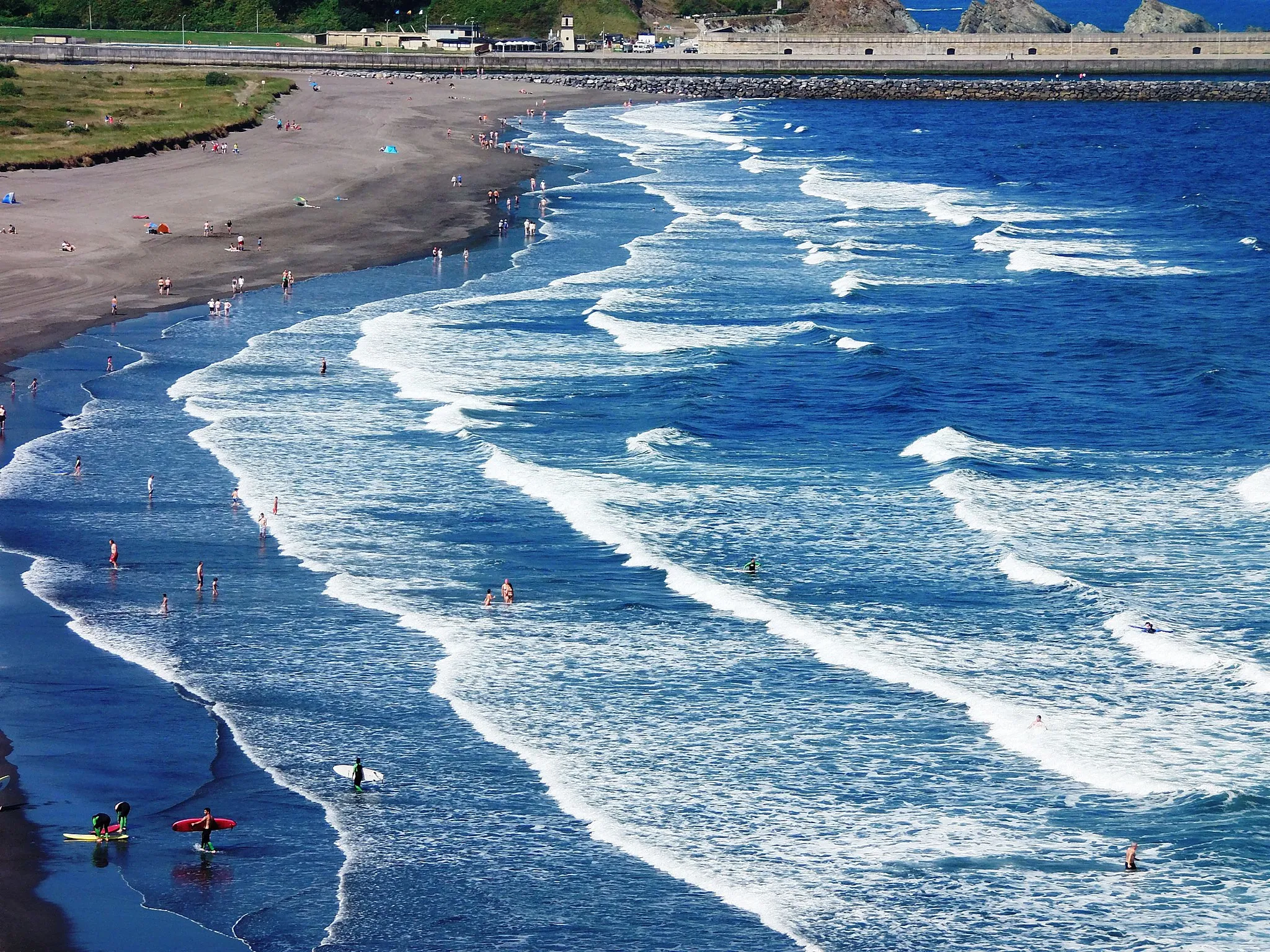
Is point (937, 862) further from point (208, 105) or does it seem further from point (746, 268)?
point (208, 105)

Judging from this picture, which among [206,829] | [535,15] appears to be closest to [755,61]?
[535,15]

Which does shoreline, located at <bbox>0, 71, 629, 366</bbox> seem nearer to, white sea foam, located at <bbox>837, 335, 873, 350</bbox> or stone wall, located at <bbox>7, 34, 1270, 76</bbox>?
white sea foam, located at <bbox>837, 335, 873, 350</bbox>

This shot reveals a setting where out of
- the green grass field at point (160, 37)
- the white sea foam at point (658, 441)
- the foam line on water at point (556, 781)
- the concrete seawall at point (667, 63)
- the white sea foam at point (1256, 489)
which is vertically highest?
the green grass field at point (160, 37)

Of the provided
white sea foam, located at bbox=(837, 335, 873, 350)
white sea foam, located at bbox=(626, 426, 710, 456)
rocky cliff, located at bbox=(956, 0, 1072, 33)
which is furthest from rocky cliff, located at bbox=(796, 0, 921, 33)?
white sea foam, located at bbox=(626, 426, 710, 456)

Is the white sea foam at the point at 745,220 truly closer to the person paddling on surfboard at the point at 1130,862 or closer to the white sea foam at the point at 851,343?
the white sea foam at the point at 851,343

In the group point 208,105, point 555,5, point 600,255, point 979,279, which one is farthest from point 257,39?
point 979,279

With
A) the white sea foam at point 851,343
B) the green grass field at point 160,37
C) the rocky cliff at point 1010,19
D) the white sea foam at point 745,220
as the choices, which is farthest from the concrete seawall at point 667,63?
the white sea foam at point 851,343
